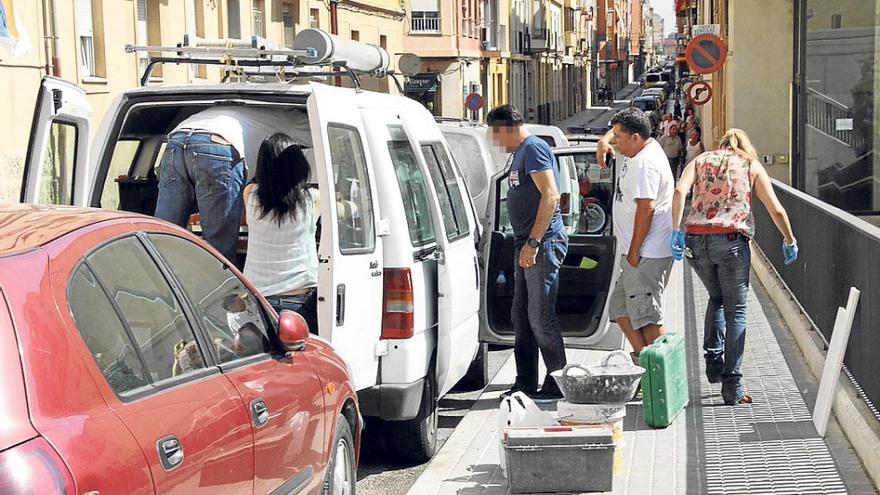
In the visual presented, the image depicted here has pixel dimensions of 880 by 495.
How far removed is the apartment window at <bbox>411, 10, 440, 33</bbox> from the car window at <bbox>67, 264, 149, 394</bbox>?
46.1 m

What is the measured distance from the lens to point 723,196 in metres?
8.04

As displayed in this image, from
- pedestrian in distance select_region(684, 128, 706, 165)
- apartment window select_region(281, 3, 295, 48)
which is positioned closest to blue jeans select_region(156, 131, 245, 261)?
pedestrian in distance select_region(684, 128, 706, 165)

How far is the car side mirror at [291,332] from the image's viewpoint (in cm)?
498

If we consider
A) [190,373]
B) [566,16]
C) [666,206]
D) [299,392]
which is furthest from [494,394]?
[566,16]

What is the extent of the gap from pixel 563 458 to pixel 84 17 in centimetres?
1602

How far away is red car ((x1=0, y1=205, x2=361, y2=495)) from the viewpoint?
10.6 feet

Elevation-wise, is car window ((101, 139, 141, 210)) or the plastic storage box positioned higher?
car window ((101, 139, 141, 210))

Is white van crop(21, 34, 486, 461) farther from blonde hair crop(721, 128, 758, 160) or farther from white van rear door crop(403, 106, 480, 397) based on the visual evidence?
blonde hair crop(721, 128, 758, 160)

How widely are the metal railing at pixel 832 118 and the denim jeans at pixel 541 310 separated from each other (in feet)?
39.8

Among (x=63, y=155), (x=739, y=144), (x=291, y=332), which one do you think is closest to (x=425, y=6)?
(x=739, y=144)

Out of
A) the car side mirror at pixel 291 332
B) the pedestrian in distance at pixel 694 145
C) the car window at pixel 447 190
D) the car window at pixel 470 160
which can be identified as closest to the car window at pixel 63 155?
the car window at pixel 447 190

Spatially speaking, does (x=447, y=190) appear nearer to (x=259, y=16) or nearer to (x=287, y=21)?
(x=259, y=16)

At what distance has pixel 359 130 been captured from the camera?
22.4 feet

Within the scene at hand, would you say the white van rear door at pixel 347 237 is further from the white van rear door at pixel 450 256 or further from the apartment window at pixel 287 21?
the apartment window at pixel 287 21
